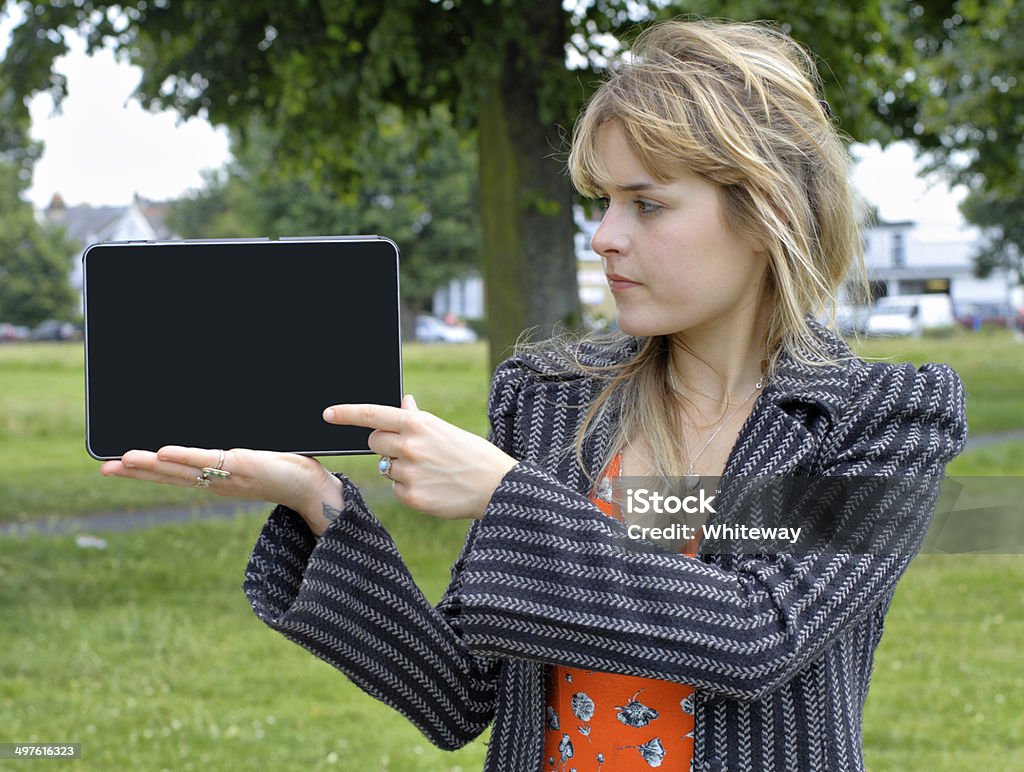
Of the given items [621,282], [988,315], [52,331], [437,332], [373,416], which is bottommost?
[52,331]

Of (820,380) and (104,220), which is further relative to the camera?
(104,220)

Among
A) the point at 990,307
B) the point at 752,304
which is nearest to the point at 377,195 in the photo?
the point at 990,307

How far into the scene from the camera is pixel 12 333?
5600cm

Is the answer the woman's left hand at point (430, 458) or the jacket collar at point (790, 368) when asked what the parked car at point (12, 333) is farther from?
the woman's left hand at point (430, 458)

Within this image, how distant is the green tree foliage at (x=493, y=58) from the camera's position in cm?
723

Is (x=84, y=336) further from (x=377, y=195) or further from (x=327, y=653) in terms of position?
(x=377, y=195)

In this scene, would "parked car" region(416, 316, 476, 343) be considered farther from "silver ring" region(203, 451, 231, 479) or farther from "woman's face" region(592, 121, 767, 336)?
"silver ring" region(203, 451, 231, 479)

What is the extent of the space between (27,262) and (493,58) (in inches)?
1872

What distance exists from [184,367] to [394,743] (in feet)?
12.8

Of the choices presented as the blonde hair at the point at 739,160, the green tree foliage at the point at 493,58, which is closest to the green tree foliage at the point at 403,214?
the green tree foliage at the point at 493,58

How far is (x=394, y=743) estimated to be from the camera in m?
5.29

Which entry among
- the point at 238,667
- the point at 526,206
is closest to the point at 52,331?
the point at 526,206

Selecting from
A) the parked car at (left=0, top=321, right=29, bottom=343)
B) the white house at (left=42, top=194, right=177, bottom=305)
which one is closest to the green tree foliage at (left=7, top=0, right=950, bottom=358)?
the white house at (left=42, top=194, right=177, bottom=305)

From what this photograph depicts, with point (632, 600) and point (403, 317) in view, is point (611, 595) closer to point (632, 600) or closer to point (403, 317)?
point (632, 600)
